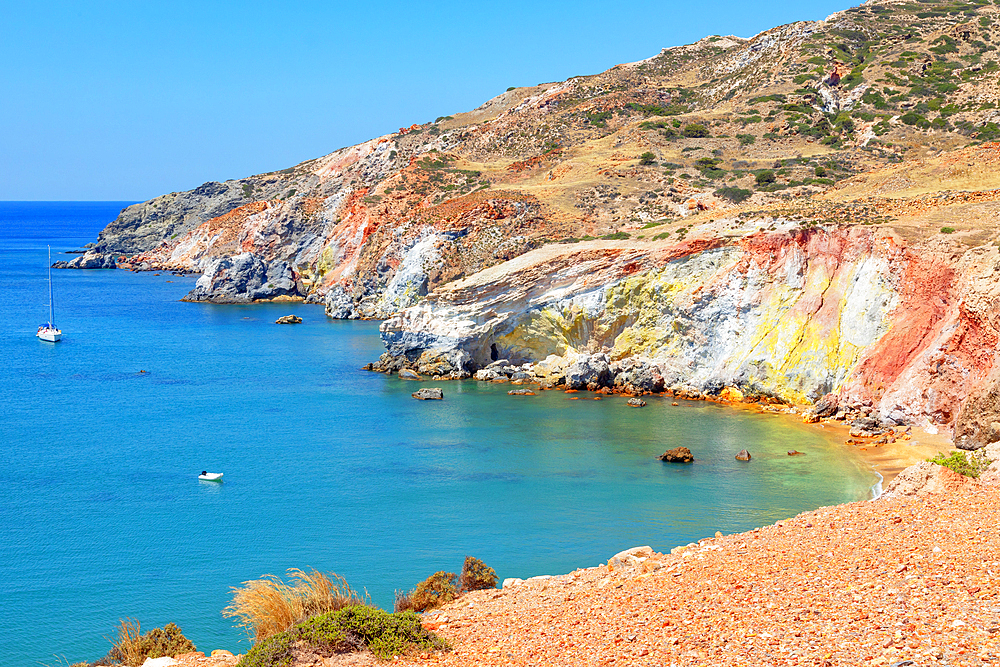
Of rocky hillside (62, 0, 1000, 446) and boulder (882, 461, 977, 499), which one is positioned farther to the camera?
rocky hillside (62, 0, 1000, 446)

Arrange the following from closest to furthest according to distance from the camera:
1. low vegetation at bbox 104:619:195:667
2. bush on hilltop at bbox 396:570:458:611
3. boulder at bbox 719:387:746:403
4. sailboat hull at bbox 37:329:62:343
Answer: low vegetation at bbox 104:619:195:667, bush on hilltop at bbox 396:570:458:611, boulder at bbox 719:387:746:403, sailboat hull at bbox 37:329:62:343

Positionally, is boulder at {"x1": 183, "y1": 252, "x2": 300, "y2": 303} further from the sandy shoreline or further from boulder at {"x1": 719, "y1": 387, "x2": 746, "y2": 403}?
the sandy shoreline

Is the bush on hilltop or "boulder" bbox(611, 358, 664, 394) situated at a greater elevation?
"boulder" bbox(611, 358, 664, 394)

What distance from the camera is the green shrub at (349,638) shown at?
46.0ft

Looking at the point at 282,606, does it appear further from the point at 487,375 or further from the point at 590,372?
the point at 487,375

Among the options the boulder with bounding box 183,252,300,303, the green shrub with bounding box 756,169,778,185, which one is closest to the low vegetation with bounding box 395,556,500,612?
the green shrub with bounding box 756,169,778,185

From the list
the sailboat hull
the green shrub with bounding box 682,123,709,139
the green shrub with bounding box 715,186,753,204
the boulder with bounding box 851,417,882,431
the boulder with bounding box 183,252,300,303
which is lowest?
the boulder with bounding box 851,417,882,431

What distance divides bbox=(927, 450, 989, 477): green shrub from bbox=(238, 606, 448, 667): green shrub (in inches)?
551

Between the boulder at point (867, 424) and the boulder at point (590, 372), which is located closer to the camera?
the boulder at point (867, 424)

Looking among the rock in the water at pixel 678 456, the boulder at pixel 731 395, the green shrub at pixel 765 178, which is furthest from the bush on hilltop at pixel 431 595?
the green shrub at pixel 765 178

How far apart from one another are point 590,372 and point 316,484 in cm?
1980

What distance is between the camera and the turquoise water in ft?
81.6

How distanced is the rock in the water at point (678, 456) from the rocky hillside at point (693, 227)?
376 inches

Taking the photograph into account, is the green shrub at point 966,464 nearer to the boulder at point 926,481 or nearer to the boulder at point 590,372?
the boulder at point 926,481
